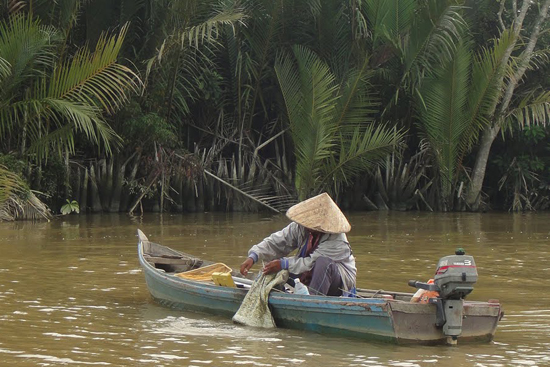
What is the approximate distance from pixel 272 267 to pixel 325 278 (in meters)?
0.42

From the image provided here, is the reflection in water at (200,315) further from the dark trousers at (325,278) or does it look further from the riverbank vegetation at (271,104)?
the riverbank vegetation at (271,104)

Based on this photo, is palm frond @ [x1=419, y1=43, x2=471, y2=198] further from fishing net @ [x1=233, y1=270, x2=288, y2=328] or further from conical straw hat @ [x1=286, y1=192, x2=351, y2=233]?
fishing net @ [x1=233, y1=270, x2=288, y2=328]

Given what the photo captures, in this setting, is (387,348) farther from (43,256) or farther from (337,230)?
(43,256)

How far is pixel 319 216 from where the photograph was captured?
740 cm

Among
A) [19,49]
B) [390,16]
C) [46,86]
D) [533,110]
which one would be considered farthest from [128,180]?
[533,110]

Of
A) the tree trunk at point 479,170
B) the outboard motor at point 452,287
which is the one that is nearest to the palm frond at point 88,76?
the tree trunk at point 479,170

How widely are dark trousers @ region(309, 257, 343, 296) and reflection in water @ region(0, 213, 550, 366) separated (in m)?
0.40

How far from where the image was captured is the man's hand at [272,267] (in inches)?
290

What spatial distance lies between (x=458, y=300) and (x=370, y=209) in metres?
12.7

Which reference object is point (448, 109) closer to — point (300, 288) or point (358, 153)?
point (358, 153)

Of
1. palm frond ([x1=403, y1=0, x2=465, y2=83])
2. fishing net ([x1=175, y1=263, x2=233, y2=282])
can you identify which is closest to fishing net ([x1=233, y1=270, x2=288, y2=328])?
fishing net ([x1=175, y1=263, x2=233, y2=282])

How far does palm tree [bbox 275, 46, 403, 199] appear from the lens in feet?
53.9

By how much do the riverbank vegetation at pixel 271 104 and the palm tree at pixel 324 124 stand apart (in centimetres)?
4

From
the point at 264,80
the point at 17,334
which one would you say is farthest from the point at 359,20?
the point at 17,334
